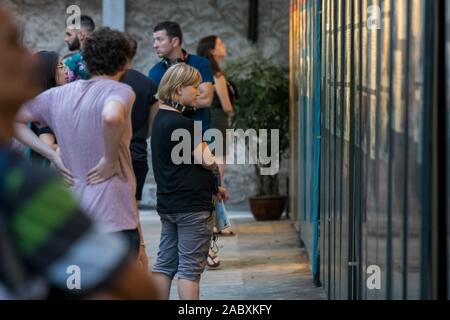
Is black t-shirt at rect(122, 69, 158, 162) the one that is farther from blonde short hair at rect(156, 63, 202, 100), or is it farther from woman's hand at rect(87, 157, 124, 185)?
woman's hand at rect(87, 157, 124, 185)

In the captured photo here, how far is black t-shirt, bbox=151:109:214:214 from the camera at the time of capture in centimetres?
643

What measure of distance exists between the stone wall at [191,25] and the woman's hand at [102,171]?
7618 millimetres

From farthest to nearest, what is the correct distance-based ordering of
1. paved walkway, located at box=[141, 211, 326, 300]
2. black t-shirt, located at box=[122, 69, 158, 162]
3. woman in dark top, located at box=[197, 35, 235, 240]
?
woman in dark top, located at box=[197, 35, 235, 240] → paved walkway, located at box=[141, 211, 326, 300] → black t-shirt, located at box=[122, 69, 158, 162]

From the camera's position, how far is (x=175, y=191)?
21.3 feet

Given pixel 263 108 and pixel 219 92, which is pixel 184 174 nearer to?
pixel 219 92

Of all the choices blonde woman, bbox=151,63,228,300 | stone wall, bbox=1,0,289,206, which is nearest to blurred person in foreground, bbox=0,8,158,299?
blonde woman, bbox=151,63,228,300

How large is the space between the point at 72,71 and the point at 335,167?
66.6 inches

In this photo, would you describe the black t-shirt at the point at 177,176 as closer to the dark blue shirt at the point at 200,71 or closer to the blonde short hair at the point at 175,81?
the blonde short hair at the point at 175,81

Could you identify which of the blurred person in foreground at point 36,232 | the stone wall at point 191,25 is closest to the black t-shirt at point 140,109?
the stone wall at point 191,25

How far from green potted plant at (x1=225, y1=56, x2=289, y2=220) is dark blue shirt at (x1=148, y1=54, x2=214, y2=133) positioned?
2556 millimetres

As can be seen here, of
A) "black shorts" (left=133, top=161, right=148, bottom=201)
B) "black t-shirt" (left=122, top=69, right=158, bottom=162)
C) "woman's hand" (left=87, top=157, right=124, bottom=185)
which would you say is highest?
"black t-shirt" (left=122, top=69, right=158, bottom=162)

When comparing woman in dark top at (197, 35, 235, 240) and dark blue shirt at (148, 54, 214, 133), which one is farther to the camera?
woman in dark top at (197, 35, 235, 240)

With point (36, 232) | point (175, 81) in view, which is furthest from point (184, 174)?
point (36, 232)

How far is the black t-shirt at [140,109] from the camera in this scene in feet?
24.8
